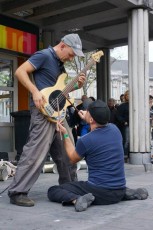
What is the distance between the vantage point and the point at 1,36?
32.9 ft

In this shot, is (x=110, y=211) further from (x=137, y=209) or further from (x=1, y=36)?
(x=1, y=36)

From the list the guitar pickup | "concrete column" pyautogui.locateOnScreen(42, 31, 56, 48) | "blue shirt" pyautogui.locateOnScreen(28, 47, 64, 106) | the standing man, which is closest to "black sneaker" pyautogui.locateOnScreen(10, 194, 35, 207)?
the standing man

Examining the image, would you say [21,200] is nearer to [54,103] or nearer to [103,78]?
[54,103]

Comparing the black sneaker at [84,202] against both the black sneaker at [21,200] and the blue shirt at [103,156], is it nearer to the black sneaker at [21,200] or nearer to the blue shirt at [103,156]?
the blue shirt at [103,156]

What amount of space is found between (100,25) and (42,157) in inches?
348

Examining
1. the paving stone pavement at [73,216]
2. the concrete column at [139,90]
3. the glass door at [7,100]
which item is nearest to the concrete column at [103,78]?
the glass door at [7,100]

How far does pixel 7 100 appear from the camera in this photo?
11.2 m

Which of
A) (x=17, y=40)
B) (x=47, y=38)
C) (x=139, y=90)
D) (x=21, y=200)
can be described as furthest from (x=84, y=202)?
(x=47, y=38)

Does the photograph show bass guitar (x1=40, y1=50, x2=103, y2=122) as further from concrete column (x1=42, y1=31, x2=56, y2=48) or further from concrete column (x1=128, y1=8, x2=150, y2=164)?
concrete column (x1=42, y1=31, x2=56, y2=48)

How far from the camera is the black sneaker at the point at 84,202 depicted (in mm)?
4344

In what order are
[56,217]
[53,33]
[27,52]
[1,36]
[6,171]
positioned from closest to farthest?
[56,217]
[6,171]
[1,36]
[27,52]
[53,33]

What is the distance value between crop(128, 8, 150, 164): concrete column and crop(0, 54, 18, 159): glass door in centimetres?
321

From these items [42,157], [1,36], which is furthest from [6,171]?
[1,36]

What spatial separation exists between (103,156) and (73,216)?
0.79 metres
